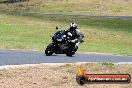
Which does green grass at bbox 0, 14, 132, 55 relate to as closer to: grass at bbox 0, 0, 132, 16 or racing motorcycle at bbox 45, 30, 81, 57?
racing motorcycle at bbox 45, 30, 81, 57

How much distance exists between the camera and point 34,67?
17578 mm

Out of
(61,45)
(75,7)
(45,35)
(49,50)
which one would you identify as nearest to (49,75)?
(61,45)

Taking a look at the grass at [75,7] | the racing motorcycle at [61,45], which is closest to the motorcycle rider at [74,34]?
the racing motorcycle at [61,45]

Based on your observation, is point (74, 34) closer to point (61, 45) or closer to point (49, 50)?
point (61, 45)

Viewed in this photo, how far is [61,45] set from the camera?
22.3 metres

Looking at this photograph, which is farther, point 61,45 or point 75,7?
point 75,7

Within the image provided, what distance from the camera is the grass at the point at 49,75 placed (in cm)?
1437

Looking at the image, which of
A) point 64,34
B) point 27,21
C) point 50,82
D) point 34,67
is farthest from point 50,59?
point 27,21

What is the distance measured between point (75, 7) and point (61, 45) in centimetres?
5248

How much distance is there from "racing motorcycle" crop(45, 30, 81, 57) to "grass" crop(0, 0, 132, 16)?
44.8 m

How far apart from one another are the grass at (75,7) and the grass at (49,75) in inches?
1949

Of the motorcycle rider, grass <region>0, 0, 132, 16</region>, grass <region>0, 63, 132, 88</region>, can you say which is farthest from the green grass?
grass <region>0, 0, 132, 16</region>

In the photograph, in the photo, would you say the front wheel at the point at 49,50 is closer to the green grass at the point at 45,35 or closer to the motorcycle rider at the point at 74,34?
the motorcycle rider at the point at 74,34

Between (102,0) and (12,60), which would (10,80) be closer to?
(12,60)
